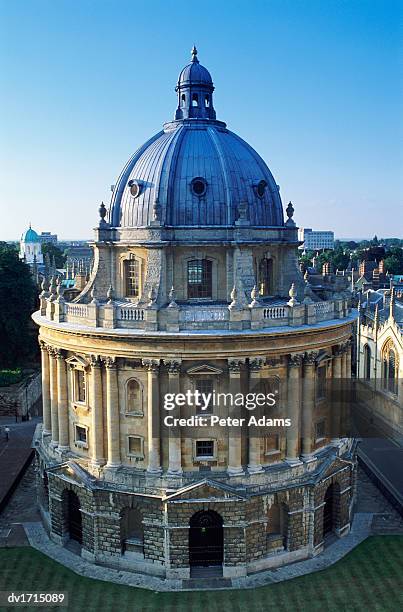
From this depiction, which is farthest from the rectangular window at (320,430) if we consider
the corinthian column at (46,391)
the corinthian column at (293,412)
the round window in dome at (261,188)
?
the corinthian column at (46,391)

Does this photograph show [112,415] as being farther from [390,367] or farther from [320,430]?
[390,367]

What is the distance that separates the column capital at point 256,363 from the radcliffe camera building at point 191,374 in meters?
0.08

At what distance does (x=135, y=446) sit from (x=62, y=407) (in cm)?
634

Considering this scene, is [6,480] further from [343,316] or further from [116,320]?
[343,316]

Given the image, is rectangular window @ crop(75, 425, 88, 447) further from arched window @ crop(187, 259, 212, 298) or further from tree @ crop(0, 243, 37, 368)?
tree @ crop(0, 243, 37, 368)

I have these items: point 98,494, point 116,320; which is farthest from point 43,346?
point 98,494

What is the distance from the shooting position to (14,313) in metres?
77.7

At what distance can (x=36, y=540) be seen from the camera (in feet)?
133

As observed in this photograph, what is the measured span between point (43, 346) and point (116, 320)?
850cm

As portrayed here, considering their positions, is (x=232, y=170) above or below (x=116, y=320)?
above

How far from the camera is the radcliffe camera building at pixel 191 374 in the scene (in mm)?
35625

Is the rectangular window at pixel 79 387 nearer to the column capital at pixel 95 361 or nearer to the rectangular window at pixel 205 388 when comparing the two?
the column capital at pixel 95 361

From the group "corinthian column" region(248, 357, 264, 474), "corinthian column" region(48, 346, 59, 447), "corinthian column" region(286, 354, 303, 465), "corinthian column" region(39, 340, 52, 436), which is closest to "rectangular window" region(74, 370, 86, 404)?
"corinthian column" region(48, 346, 59, 447)

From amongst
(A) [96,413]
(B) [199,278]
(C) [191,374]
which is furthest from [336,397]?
(A) [96,413]
